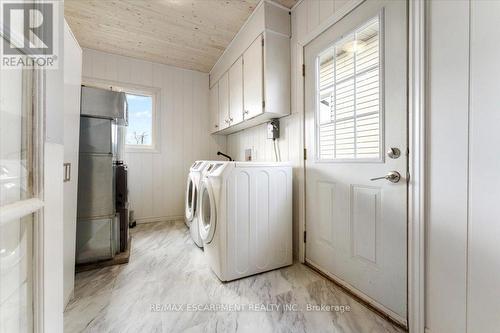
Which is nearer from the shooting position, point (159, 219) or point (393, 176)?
point (393, 176)

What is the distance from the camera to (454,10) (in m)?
0.96

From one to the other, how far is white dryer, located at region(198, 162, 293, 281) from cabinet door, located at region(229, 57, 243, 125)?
39.7 inches

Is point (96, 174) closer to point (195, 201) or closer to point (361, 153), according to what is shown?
point (195, 201)

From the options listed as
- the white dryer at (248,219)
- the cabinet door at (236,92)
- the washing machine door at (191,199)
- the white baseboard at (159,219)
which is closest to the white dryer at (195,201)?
the washing machine door at (191,199)

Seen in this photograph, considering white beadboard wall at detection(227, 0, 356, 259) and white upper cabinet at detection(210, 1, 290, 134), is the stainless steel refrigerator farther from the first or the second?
white beadboard wall at detection(227, 0, 356, 259)

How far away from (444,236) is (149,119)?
3556 millimetres

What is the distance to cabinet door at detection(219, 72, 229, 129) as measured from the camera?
2930mm

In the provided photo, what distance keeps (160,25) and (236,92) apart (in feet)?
3.56

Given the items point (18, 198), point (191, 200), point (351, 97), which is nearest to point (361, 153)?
point (351, 97)

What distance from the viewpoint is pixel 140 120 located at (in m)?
3.29

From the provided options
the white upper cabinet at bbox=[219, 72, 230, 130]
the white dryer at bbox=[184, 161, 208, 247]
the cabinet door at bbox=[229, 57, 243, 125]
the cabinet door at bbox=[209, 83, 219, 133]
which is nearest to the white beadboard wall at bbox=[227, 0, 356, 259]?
the cabinet door at bbox=[229, 57, 243, 125]

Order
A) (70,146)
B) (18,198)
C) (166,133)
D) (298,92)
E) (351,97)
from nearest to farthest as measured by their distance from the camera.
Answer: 1. (18,198)
2. (70,146)
3. (351,97)
4. (298,92)
5. (166,133)

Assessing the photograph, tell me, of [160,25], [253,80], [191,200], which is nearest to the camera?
[253,80]

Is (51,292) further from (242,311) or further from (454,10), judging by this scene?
(454,10)
